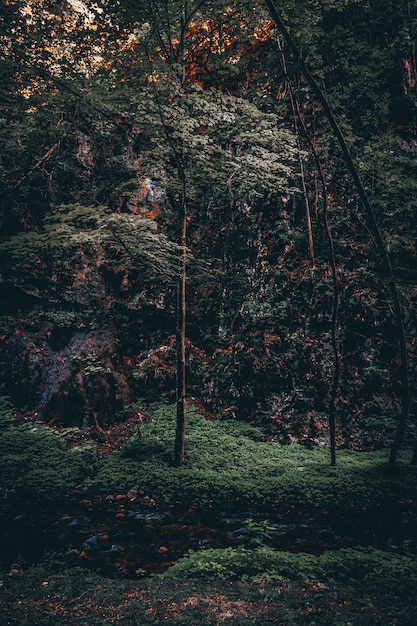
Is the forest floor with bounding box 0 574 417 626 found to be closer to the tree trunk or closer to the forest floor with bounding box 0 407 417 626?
the forest floor with bounding box 0 407 417 626

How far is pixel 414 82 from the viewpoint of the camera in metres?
12.6

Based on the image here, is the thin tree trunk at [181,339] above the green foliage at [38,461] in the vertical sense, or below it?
above

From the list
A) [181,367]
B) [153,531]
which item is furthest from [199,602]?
[181,367]

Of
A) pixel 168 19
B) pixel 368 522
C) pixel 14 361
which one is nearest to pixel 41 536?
pixel 368 522

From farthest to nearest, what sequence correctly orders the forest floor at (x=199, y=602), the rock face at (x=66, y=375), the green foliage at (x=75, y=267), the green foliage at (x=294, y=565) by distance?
the rock face at (x=66, y=375) < the green foliage at (x=75, y=267) < the green foliage at (x=294, y=565) < the forest floor at (x=199, y=602)

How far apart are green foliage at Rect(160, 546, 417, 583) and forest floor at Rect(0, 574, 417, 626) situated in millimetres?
285

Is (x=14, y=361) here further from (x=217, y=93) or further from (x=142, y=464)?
(x=217, y=93)

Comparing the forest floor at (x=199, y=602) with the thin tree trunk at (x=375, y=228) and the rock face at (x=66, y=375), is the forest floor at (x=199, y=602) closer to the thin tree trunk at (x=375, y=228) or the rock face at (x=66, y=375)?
the thin tree trunk at (x=375, y=228)

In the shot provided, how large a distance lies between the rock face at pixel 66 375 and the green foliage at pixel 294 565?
21.4ft

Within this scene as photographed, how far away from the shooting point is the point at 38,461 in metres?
8.33

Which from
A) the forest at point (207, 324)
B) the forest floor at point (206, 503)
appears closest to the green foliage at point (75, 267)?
the forest at point (207, 324)

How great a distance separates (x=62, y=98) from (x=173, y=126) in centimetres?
260

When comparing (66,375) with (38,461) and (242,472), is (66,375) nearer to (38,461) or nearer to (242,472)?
(38,461)

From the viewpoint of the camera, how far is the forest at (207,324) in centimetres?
484
